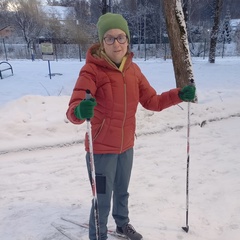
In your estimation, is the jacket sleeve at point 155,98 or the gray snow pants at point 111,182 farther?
the jacket sleeve at point 155,98

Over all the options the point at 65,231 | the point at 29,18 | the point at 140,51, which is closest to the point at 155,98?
the point at 65,231

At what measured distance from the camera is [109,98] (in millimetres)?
2102

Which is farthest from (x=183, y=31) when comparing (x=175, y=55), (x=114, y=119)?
(x=114, y=119)

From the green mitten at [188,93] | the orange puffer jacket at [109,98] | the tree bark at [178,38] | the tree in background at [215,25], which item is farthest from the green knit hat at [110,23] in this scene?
the tree in background at [215,25]

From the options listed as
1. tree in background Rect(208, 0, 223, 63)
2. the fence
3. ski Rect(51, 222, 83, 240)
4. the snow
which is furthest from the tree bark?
the fence

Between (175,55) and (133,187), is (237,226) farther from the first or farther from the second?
(175,55)

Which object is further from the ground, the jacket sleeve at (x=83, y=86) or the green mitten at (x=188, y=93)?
the jacket sleeve at (x=83, y=86)

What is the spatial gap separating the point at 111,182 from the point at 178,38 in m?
5.05

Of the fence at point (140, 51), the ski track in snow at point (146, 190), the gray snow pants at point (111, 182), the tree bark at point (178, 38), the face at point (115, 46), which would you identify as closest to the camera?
the face at point (115, 46)

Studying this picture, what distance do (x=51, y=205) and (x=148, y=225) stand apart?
3.72 feet

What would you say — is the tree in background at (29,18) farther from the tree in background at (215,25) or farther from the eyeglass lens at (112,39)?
the eyeglass lens at (112,39)

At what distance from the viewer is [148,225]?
9.53 ft

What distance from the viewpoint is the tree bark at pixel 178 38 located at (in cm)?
639

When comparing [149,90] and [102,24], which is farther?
[149,90]
